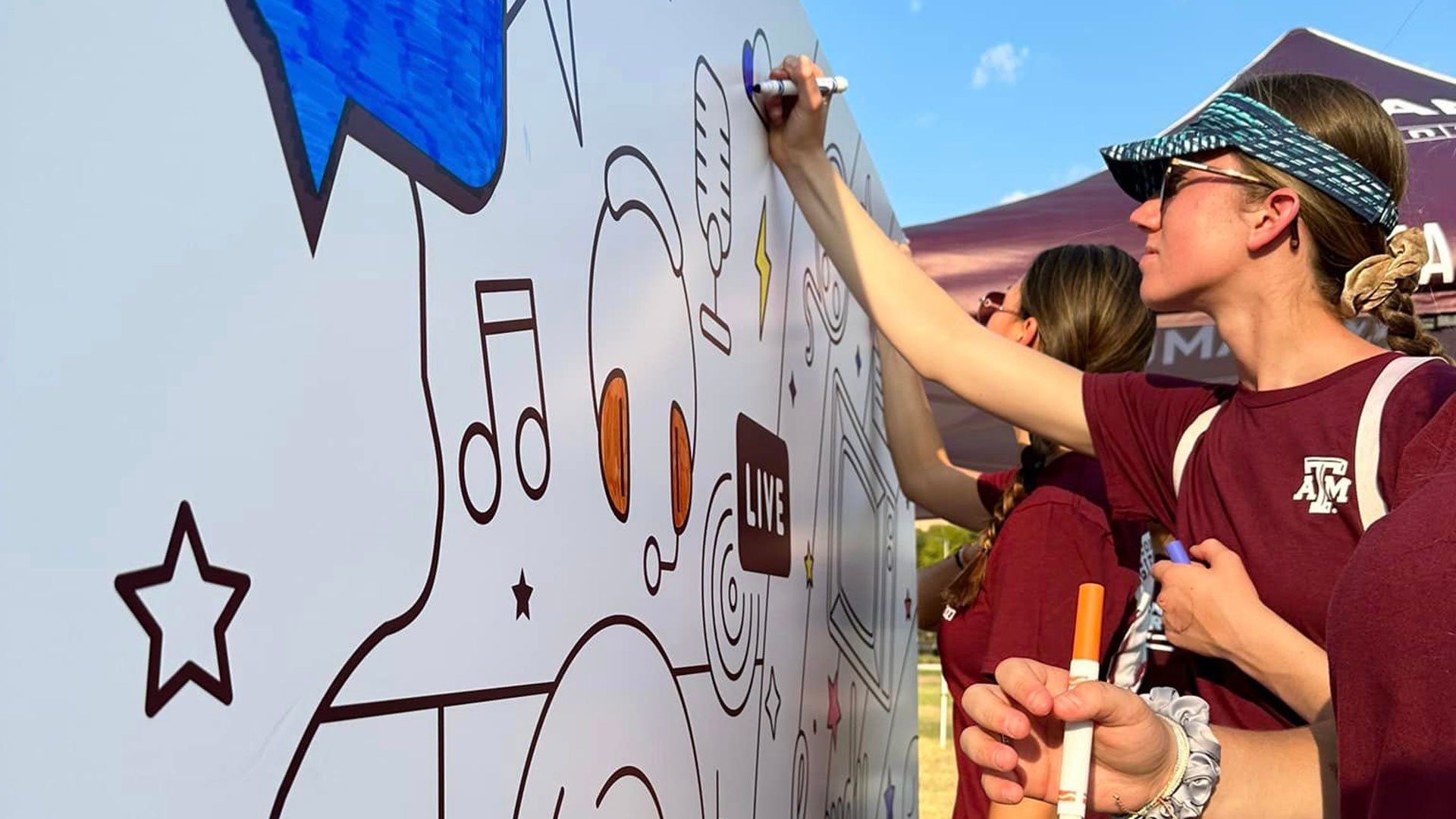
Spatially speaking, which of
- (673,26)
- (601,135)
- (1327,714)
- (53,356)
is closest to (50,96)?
(53,356)

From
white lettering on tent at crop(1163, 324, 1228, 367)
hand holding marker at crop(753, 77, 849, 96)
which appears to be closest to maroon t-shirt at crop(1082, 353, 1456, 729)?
hand holding marker at crop(753, 77, 849, 96)

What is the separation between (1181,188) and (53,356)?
4.03 ft

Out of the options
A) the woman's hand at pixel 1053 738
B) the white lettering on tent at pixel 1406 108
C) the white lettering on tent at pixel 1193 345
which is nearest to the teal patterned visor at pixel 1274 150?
the woman's hand at pixel 1053 738

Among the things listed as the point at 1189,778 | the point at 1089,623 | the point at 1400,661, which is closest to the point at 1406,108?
the point at 1189,778

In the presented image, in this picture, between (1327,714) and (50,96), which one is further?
(1327,714)

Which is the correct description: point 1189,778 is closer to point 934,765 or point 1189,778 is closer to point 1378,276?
point 1378,276

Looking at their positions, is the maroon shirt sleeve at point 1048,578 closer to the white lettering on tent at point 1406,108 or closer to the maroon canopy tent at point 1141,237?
the maroon canopy tent at point 1141,237

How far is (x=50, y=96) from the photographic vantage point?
41cm

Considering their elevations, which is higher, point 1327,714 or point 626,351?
point 626,351

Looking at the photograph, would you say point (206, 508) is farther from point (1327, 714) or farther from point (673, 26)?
point (1327, 714)

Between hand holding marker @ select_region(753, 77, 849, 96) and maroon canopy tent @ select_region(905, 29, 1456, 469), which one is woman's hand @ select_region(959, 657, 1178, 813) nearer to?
hand holding marker @ select_region(753, 77, 849, 96)

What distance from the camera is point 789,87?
149 centimetres

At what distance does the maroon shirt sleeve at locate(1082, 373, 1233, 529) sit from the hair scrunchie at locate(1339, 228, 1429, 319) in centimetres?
21

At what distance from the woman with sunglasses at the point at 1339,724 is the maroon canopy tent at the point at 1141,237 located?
234 cm
